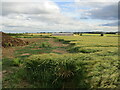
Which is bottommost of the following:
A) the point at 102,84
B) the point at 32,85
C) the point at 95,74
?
the point at 32,85

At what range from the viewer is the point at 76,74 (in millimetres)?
4898

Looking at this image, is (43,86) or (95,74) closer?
(95,74)

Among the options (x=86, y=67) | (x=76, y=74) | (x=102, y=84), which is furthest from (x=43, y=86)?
(x=102, y=84)

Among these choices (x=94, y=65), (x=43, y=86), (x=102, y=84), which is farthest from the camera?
(x=43, y=86)

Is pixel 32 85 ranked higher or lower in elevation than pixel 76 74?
lower

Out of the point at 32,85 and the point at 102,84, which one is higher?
the point at 102,84

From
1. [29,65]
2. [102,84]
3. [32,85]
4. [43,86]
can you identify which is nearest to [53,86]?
[43,86]

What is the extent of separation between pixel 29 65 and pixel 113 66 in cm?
299

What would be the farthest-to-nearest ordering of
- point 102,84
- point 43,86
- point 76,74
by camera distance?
point 43,86, point 76,74, point 102,84

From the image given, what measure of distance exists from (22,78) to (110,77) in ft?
11.4

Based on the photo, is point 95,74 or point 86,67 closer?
point 95,74

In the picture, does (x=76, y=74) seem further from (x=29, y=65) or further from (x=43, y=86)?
(x=29, y=65)

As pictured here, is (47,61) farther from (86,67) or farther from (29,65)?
(86,67)

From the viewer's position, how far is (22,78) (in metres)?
6.23
